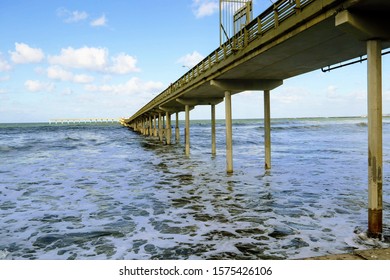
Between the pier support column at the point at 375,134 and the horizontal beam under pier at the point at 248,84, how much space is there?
32.4ft

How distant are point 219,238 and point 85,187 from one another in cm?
876

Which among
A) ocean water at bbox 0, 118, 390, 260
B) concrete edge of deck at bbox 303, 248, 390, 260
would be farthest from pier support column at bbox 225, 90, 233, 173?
concrete edge of deck at bbox 303, 248, 390, 260

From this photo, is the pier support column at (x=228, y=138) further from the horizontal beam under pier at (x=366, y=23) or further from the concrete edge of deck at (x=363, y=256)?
the concrete edge of deck at (x=363, y=256)

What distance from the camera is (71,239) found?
26.7 ft

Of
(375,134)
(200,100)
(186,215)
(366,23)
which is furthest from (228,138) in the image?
(366,23)

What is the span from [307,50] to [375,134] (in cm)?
451

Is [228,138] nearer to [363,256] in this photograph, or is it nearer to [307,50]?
[307,50]

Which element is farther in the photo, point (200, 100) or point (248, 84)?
point (200, 100)

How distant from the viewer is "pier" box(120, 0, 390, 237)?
283 inches

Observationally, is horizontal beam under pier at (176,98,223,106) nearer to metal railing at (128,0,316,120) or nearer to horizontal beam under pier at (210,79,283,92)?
metal railing at (128,0,316,120)

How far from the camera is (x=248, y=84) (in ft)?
56.9

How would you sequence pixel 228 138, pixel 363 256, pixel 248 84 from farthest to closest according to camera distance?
pixel 228 138
pixel 248 84
pixel 363 256
